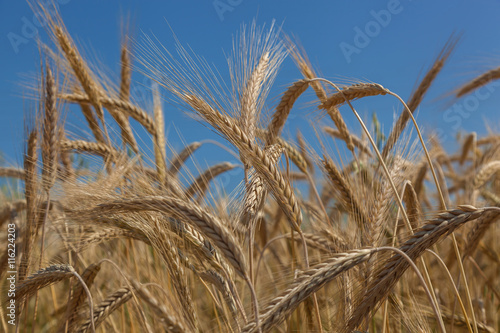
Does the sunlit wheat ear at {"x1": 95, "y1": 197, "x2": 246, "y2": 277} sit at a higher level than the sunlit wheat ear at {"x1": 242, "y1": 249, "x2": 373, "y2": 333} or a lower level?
A: higher

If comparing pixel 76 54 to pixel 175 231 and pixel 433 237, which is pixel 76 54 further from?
pixel 433 237

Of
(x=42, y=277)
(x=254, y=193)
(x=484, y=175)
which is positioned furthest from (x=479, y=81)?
(x=42, y=277)

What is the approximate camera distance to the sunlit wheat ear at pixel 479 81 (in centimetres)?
340

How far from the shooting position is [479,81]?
11.7 ft

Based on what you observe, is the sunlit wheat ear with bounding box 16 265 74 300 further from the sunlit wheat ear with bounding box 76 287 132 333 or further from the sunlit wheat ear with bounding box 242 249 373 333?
the sunlit wheat ear with bounding box 242 249 373 333

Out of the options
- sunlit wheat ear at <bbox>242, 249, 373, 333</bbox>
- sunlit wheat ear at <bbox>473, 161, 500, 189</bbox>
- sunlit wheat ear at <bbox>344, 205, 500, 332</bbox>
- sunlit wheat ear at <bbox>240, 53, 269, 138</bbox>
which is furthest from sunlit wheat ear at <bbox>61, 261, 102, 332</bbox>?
sunlit wheat ear at <bbox>473, 161, 500, 189</bbox>

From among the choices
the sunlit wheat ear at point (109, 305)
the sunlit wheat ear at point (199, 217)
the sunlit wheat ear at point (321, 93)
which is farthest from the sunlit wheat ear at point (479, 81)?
the sunlit wheat ear at point (109, 305)

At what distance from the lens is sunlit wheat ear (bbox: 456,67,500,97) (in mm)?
3396

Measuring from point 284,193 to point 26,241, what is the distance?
1.44 meters

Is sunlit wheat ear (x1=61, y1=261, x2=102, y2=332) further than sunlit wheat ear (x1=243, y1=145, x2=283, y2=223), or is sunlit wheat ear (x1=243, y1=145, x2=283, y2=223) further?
sunlit wheat ear (x1=61, y1=261, x2=102, y2=332)

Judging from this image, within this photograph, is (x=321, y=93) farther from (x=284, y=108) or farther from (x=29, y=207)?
(x=29, y=207)

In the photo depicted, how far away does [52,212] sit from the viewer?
8.61 ft

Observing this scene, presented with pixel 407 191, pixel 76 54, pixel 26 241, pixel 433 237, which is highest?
pixel 76 54

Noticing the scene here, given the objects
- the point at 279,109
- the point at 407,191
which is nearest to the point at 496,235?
the point at 407,191
